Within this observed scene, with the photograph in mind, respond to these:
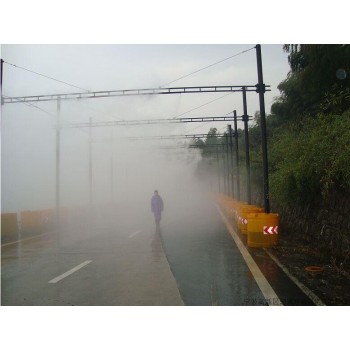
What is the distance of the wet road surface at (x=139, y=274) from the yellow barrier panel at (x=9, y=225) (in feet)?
11.2

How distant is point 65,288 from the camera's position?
A: 6492 millimetres

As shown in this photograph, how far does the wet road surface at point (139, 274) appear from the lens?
571cm

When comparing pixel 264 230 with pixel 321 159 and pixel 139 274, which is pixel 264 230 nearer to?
pixel 321 159

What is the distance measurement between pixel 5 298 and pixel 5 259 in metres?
4.43

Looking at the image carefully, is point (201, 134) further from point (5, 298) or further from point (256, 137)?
point (5, 298)

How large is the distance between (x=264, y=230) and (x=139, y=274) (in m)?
4.82

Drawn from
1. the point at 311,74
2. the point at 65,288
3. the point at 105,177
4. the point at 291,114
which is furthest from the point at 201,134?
the point at 105,177

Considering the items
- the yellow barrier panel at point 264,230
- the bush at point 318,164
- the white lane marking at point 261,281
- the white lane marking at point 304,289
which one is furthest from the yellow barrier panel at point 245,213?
the white lane marking at point 304,289

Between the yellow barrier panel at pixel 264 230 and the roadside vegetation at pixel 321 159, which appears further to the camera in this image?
the yellow barrier panel at pixel 264 230

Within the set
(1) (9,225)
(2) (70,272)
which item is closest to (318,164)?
A: (2) (70,272)

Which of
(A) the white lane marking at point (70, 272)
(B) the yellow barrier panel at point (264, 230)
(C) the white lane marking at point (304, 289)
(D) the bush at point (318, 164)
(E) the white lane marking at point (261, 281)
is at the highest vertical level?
(D) the bush at point (318, 164)

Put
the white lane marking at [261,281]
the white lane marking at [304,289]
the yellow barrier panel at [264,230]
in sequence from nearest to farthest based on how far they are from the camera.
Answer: the white lane marking at [304,289] < the white lane marking at [261,281] < the yellow barrier panel at [264,230]

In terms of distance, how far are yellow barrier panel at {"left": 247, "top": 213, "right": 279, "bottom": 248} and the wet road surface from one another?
0.57 m

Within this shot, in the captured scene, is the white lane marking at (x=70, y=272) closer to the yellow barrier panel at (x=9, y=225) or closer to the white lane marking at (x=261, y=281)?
the white lane marking at (x=261, y=281)
